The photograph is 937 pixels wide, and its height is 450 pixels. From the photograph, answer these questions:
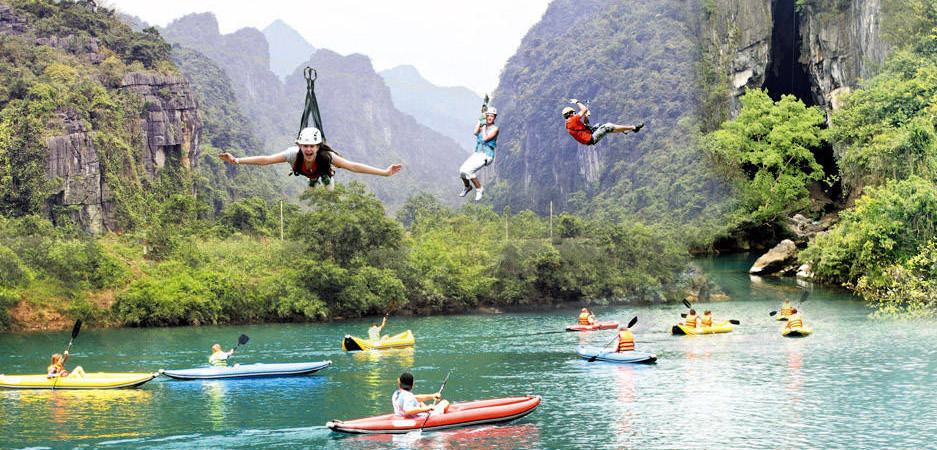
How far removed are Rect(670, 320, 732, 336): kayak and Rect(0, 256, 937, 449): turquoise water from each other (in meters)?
1.03

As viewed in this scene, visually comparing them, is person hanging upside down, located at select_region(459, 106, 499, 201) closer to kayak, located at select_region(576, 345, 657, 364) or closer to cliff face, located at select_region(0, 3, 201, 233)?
kayak, located at select_region(576, 345, 657, 364)

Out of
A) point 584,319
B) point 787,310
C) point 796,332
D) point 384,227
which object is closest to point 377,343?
point 584,319

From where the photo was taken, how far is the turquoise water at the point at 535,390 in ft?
67.4

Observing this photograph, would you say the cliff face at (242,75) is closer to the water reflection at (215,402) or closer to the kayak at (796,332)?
the kayak at (796,332)

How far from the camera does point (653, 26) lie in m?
121

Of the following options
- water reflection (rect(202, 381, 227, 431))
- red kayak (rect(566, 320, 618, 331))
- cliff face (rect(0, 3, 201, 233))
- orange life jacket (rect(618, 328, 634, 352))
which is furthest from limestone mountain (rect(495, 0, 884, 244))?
cliff face (rect(0, 3, 201, 233))

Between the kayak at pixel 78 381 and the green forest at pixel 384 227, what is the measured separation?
49.2 feet

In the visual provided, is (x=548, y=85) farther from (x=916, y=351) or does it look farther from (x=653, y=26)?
(x=916, y=351)

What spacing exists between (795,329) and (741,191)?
90.9ft

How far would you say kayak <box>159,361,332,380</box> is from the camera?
28422mm

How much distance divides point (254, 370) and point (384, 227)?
21.8 metres

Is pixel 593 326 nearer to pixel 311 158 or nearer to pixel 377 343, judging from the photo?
pixel 377 343

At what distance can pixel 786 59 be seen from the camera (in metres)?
63.9

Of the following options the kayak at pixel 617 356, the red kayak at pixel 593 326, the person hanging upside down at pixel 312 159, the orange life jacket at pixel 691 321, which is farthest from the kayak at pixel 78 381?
the orange life jacket at pixel 691 321
